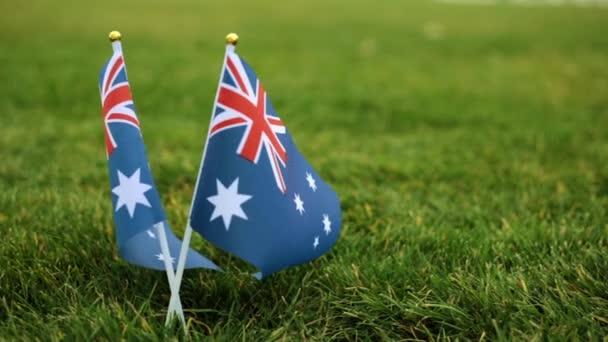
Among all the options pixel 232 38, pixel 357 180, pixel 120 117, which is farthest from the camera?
pixel 357 180

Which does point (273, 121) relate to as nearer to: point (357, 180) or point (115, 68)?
point (115, 68)

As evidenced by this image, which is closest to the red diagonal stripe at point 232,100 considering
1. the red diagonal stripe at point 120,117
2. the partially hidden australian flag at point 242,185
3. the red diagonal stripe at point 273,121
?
the partially hidden australian flag at point 242,185

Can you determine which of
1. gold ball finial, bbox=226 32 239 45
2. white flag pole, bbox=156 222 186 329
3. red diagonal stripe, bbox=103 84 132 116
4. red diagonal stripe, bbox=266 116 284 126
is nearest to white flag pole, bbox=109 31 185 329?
white flag pole, bbox=156 222 186 329

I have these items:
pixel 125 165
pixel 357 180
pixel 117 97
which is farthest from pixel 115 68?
pixel 357 180

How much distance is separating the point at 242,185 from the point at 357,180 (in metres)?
1.93

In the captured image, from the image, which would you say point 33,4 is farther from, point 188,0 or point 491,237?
point 491,237

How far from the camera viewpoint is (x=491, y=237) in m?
A: 2.57

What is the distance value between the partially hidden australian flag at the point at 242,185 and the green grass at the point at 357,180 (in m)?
0.31

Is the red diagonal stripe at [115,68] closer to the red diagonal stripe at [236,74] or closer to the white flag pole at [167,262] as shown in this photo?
the white flag pole at [167,262]

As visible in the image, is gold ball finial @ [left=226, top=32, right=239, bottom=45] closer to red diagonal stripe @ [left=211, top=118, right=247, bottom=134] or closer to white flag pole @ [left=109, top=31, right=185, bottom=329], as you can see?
red diagonal stripe @ [left=211, top=118, right=247, bottom=134]

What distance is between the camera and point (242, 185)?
69.9 inches

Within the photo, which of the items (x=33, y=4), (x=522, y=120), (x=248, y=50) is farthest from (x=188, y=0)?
(x=522, y=120)

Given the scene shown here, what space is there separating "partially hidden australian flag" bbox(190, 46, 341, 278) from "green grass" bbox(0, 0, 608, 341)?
12.2 inches

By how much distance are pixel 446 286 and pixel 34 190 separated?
2380 millimetres
